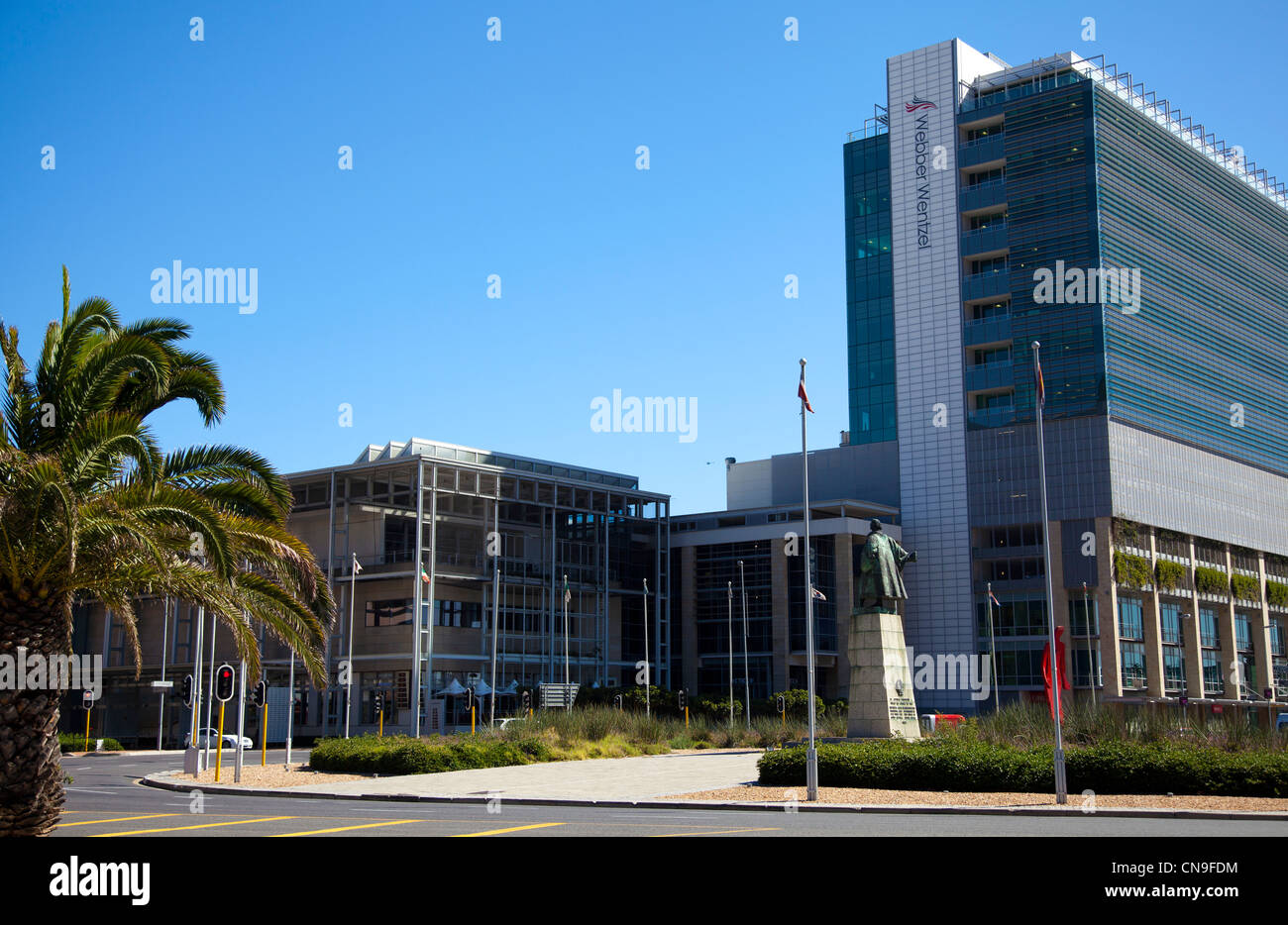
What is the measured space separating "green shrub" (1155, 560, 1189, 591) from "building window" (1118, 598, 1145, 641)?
9.08 feet

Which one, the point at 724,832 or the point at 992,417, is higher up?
the point at 992,417

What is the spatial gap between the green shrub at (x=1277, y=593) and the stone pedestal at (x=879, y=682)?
232 feet

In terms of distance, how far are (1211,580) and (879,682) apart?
59.7 m

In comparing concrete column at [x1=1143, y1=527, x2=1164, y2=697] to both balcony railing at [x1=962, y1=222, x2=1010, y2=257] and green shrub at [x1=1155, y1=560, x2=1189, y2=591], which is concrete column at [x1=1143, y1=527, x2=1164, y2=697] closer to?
green shrub at [x1=1155, y1=560, x2=1189, y2=591]

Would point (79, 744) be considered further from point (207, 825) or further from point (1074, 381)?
point (1074, 381)

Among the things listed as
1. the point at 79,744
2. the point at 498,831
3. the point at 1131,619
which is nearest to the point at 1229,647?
the point at 1131,619

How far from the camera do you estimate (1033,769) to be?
26000 millimetres

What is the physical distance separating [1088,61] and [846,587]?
137ft

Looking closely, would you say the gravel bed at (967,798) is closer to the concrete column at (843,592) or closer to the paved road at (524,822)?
the paved road at (524,822)

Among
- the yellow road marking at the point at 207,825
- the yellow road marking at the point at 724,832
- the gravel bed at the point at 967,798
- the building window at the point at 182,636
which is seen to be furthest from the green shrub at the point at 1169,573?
the yellow road marking at the point at 207,825

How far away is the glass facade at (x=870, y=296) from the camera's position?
9744cm

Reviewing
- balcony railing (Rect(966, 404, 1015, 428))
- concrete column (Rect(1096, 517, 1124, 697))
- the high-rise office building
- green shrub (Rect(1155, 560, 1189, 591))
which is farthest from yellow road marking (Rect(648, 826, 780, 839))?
green shrub (Rect(1155, 560, 1189, 591))

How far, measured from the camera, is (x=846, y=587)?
8300 cm
